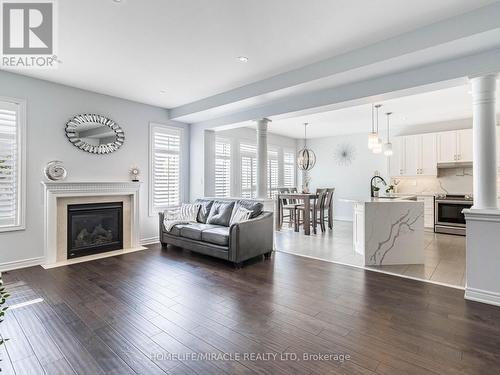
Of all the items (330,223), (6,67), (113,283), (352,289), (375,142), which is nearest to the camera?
(352,289)

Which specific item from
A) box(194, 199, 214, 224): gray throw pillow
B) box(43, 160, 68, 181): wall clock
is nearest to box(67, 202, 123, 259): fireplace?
box(43, 160, 68, 181): wall clock

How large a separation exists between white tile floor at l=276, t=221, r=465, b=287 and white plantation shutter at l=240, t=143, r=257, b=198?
149cm

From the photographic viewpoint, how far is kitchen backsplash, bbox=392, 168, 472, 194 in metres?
6.64

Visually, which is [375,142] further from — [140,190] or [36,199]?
[36,199]

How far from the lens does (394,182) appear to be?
754cm

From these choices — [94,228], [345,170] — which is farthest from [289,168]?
[94,228]

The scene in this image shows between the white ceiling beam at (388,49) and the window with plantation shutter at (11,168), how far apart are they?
10.7 feet

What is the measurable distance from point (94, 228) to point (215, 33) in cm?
383

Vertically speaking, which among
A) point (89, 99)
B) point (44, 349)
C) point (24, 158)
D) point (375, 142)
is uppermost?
point (89, 99)

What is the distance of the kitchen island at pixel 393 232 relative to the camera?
4.04 meters

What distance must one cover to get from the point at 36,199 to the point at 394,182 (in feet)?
26.4

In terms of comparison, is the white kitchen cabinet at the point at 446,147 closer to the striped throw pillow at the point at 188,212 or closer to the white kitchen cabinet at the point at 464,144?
the white kitchen cabinet at the point at 464,144

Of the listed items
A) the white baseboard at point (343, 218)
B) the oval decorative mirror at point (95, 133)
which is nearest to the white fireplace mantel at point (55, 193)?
the oval decorative mirror at point (95, 133)

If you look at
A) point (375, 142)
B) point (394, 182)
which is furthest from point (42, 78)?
point (394, 182)
